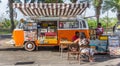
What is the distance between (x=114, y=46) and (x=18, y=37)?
509cm

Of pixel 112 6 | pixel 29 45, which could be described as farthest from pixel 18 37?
pixel 112 6

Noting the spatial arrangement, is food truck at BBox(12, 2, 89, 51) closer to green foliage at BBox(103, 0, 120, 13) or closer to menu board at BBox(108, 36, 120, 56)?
menu board at BBox(108, 36, 120, 56)

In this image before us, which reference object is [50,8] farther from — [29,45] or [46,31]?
[29,45]

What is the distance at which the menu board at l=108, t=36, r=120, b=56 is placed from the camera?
16141mm

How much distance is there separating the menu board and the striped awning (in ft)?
6.62

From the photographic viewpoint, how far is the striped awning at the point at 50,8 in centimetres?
1684

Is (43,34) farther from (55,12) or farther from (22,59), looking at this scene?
(22,59)

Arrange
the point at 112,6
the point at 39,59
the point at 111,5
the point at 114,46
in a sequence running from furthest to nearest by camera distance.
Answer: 1. the point at 112,6
2. the point at 111,5
3. the point at 114,46
4. the point at 39,59

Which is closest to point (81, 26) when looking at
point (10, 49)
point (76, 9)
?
point (76, 9)

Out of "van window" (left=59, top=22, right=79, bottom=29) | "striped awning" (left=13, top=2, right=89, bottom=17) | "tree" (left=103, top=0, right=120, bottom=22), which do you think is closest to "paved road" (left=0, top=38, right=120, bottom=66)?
"van window" (left=59, top=22, right=79, bottom=29)

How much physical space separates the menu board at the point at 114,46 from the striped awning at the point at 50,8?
2018 mm

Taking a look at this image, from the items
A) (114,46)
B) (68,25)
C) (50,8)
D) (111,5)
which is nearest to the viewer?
(114,46)

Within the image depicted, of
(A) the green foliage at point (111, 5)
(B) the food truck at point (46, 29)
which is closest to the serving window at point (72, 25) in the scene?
(B) the food truck at point (46, 29)

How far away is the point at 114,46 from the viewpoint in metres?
16.3
